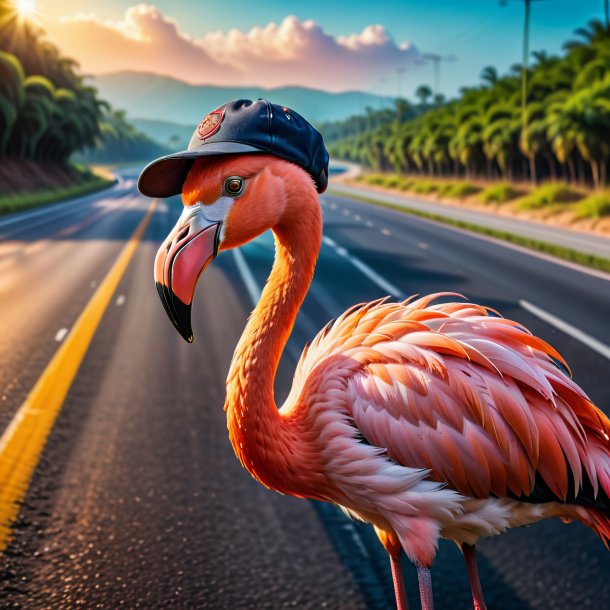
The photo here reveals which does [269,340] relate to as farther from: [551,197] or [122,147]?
[122,147]

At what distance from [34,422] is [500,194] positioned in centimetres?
3695

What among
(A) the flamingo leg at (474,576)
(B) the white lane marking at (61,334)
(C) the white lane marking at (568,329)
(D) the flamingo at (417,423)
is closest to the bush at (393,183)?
(C) the white lane marking at (568,329)

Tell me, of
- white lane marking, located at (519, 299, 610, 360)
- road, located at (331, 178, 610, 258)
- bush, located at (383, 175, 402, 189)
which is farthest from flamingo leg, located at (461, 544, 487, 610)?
bush, located at (383, 175, 402, 189)

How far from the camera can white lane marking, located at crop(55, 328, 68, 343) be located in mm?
11727

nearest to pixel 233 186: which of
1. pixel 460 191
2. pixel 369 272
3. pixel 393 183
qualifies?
pixel 369 272

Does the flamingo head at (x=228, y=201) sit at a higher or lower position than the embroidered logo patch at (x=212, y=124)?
lower

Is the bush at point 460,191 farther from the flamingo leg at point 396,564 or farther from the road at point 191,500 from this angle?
the flamingo leg at point 396,564

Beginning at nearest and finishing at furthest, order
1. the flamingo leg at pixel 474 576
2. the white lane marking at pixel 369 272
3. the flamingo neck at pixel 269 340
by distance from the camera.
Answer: the flamingo neck at pixel 269 340 < the flamingo leg at pixel 474 576 < the white lane marking at pixel 369 272

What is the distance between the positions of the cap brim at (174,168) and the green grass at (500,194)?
40869mm

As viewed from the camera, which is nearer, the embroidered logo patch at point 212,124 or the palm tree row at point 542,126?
the embroidered logo patch at point 212,124

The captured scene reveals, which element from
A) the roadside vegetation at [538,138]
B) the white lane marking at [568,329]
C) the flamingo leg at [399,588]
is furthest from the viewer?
the roadside vegetation at [538,138]

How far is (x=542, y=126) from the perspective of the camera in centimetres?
3944

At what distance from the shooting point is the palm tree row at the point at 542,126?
34.1m

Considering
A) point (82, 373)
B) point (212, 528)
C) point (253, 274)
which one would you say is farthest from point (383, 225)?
point (212, 528)
